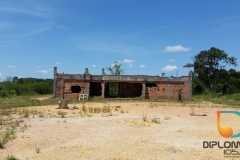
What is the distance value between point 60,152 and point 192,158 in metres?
3.65

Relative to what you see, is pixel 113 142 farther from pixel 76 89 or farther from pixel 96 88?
pixel 96 88

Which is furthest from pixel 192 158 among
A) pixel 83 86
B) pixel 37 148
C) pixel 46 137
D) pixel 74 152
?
pixel 83 86

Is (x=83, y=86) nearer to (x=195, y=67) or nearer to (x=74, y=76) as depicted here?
(x=74, y=76)

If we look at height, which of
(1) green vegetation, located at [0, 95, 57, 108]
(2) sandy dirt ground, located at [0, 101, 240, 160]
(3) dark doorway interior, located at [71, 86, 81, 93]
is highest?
(3) dark doorway interior, located at [71, 86, 81, 93]

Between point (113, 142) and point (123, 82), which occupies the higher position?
point (123, 82)

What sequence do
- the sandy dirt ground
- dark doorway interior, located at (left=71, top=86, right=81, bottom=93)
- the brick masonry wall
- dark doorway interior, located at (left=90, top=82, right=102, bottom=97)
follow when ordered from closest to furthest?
the sandy dirt ground
the brick masonry wall
dark doorway interior, located at (left=71, top=86, right=81, bottom=93)
dark doorway interior, located at (left=90, top=82, right=102, bottom=97)

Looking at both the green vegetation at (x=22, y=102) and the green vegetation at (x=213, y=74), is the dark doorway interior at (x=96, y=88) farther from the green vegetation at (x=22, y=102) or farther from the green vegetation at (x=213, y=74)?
the green vegetation at (x=213, y=74)

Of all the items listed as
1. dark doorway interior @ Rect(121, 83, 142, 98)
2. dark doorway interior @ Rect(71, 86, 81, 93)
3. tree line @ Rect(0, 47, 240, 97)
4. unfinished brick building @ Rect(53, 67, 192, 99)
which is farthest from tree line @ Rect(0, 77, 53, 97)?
dark doorway interior @ Rect(121, 83, 142, 98)

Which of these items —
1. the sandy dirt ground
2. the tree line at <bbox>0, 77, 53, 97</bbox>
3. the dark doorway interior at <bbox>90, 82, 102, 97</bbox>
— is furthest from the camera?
the tree line at <bbox>0, 77, 53, 97</bbox>

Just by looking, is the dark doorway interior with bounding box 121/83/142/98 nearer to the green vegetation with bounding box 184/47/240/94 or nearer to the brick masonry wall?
the brick masonry wall

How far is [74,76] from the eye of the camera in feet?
96.8

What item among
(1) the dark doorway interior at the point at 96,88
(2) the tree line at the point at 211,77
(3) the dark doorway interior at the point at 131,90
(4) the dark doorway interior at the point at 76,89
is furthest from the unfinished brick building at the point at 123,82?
(2) the tree line at the point at 211,77

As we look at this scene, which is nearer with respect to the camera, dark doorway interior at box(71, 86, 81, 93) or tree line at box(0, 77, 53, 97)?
dark doorway interior at box(71, 86, 81, 93)

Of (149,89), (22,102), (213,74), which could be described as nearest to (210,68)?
(213,74)
